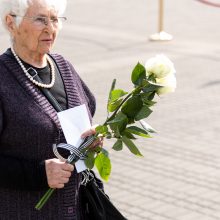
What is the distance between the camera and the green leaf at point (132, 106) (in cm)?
280

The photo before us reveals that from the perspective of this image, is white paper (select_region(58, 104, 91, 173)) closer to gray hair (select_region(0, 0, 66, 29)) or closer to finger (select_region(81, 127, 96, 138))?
finger (select_region(81, 127, 96, 138))

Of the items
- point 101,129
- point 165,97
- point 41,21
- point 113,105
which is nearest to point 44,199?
point 101,129

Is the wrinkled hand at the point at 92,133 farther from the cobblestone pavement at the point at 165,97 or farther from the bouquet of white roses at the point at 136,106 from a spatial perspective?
the cobblestone pavement at the point at 165,97

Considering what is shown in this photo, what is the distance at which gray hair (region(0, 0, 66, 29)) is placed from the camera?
2793 mm

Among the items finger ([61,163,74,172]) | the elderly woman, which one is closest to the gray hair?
the elderly woman

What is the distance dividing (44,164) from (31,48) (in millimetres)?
466

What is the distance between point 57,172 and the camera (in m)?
2.75

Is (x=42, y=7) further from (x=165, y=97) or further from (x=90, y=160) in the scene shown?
(x=165, y=97)

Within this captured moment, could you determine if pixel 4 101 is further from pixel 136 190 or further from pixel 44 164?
pixel 136 190

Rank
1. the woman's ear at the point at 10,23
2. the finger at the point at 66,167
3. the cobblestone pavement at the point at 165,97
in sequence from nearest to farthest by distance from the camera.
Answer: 1. the finger at the point at 66,167
2. the woman's ear at the point at 10,23
3. the cobblestone pavement at the point at 165,97

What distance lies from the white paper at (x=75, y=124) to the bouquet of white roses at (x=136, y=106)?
0.04 metres

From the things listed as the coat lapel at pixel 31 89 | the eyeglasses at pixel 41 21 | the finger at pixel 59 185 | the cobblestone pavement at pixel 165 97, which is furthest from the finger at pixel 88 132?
the cobblestone pavement at pixel 165 97

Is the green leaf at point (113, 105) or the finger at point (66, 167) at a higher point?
the green leaf at point (113, 105)

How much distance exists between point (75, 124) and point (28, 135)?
0.19 m
